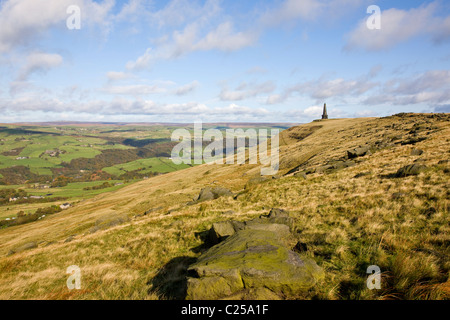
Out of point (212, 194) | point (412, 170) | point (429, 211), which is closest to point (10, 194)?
point (212, 194)

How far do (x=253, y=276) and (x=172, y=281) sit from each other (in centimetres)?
387

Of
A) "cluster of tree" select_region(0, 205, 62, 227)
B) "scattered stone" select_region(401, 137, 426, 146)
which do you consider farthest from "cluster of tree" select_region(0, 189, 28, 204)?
"scattered stone" select_region(401, 137, 426, 146)

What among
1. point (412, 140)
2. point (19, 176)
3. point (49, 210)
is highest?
point (412, 140)

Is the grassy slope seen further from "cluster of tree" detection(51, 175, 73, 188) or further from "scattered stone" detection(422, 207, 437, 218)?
"cluster of tree" detection(51, 175, 73, 188)

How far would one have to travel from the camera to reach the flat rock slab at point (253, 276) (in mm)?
5352

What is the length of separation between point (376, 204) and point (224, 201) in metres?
13.9

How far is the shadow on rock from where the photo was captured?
268 inches

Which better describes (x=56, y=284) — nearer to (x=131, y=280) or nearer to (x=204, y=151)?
(x=131, y=280)

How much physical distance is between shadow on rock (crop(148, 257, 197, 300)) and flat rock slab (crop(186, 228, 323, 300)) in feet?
3.11

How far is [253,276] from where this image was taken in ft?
18.2
